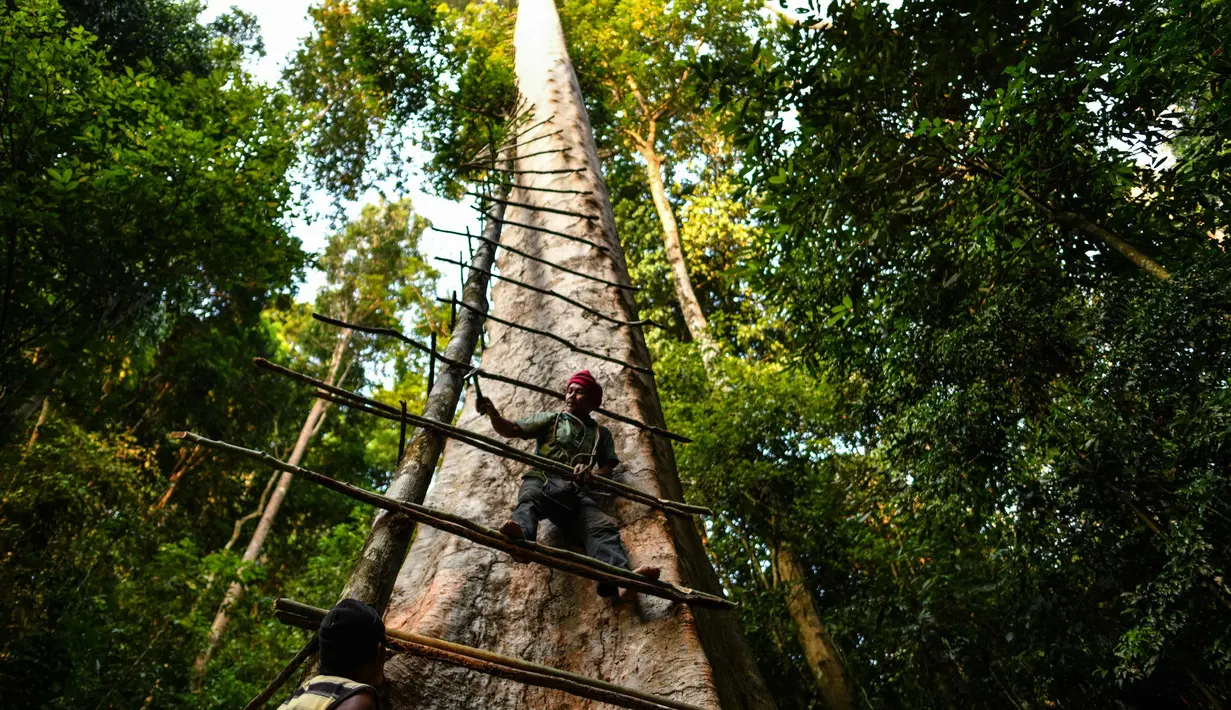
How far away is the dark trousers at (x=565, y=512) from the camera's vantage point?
2.43 meters

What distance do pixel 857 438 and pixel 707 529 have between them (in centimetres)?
168

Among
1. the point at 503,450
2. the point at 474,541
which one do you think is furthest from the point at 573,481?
the point at 474,541

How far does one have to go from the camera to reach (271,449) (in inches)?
571

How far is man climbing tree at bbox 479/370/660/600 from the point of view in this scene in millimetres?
2346

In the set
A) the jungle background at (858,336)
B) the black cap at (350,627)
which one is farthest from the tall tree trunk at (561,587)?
the jungle background at (858,336)

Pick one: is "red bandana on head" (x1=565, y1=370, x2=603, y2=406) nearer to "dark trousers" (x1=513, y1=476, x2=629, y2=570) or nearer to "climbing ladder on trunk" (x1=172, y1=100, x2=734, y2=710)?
"climbing ladder on trunk" (x1=172, y1=100, x2=734, y2=710)

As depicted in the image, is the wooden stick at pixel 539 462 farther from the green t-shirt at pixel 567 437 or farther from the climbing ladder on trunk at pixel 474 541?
the green t-shirt at pixel 567 437

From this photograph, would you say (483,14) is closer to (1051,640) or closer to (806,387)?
(806,387)

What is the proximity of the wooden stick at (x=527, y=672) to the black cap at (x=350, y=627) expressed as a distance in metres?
0.15

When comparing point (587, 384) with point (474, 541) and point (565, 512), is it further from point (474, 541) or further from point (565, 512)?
point (474, 541)

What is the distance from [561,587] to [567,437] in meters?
0.66

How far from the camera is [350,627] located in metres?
1.47

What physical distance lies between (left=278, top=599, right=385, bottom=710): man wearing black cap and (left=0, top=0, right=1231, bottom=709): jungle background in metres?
3.08

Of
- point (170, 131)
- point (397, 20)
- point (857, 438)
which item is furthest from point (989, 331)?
point (397, 20)
